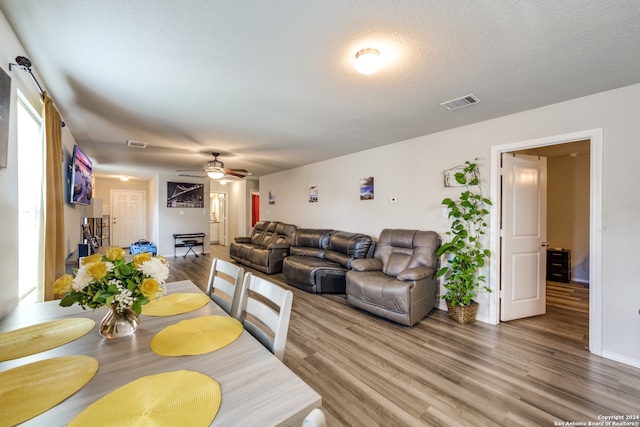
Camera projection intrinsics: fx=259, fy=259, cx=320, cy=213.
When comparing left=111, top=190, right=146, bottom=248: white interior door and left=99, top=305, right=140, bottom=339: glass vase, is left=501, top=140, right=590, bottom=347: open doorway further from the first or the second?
left=111, top=190, right=146, bottom=248: white interior door

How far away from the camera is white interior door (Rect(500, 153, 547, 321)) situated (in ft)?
10.2

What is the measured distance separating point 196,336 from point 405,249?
308cm

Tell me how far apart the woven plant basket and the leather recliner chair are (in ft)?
1.02

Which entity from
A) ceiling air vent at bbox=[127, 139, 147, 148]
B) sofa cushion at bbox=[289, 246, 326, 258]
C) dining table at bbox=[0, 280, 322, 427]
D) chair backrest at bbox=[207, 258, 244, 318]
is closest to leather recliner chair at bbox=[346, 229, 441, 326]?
sofa cushion at bbox=[289, 246, 326, 258]

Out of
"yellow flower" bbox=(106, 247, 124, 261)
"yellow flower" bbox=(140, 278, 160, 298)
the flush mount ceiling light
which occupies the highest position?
the flush mount ceiling light

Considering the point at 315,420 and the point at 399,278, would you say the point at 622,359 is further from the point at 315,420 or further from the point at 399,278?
the point at 315,420

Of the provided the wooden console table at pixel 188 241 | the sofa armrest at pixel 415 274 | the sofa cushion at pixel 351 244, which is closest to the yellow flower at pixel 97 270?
the sofa armrest at pixel 415 274

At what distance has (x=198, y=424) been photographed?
0.69 m

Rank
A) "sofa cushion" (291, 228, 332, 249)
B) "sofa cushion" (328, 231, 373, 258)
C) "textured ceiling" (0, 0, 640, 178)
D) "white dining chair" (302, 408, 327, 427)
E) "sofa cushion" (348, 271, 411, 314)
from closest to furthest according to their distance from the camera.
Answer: "white dining chair" (302, 408, 327, 427), "textured ceiling" (0, 0, 640, 178), "sofa cushion" (348, 271, 411, 314), "sofa cushion" (328, 231, 373, 258), "sofa cushion" (291, 228, 332, 249)

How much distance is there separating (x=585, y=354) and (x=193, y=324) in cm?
336

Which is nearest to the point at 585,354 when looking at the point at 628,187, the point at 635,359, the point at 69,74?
the point at 635,359

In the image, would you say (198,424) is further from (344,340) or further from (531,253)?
(531,253)

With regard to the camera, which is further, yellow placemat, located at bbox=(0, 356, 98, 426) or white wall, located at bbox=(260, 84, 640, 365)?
white wall, located at bbox=(260, 84, 640, 365)

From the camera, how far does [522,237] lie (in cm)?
324
